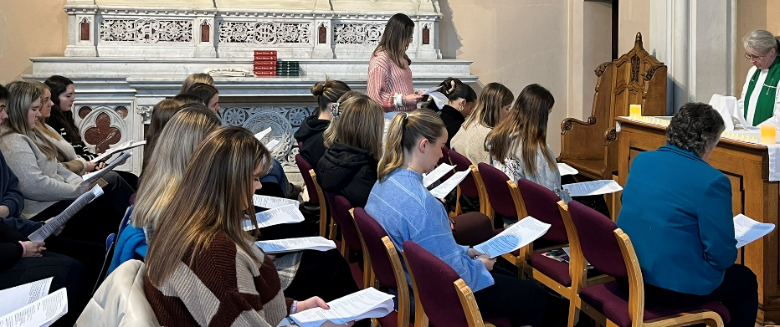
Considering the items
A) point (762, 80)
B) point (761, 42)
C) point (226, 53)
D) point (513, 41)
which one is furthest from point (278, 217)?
point (513, 41)

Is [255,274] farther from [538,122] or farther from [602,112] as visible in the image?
[602,112]

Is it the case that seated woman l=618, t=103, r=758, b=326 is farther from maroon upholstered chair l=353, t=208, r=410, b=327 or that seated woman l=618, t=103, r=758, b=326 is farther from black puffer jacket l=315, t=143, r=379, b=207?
black puffer jacket l=315, t=143, r=379, b=207

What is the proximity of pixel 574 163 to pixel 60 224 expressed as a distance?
417 centimetres

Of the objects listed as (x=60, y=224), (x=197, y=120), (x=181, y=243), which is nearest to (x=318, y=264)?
(x=197, y=120)

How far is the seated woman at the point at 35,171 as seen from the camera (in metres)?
3.55

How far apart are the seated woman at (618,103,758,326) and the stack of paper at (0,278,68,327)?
1.87 m

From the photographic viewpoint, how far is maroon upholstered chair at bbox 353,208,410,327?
2.39m

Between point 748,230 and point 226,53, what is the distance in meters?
5.06

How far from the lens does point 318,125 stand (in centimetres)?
440

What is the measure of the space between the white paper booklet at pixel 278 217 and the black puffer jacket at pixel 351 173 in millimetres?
535

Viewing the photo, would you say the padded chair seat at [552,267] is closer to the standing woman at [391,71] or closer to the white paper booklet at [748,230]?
the white paper booklet at [748,230]

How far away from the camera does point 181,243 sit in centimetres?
173

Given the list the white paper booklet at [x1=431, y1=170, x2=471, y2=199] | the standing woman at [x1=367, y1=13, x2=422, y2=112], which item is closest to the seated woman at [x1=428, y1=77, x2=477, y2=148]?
the standing woman at [x1=367, y1=13, x2=422, y2=112]

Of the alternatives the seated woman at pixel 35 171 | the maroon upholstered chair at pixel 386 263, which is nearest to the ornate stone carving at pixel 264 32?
the seated woman at pixel 35 171
